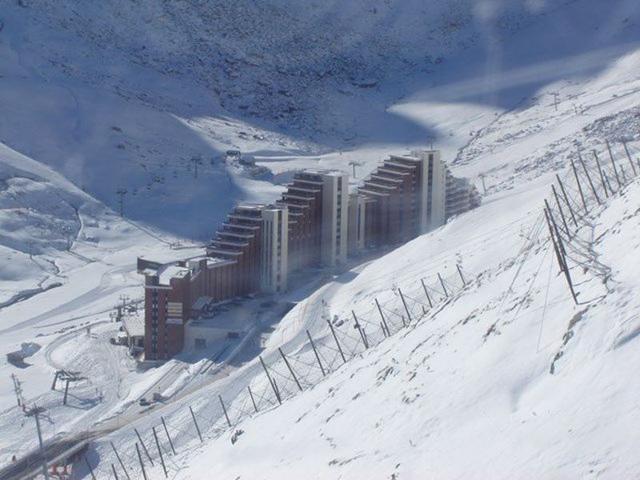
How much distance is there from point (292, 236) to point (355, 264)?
1.70 metres

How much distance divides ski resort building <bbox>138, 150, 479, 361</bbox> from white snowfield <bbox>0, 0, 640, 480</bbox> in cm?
113

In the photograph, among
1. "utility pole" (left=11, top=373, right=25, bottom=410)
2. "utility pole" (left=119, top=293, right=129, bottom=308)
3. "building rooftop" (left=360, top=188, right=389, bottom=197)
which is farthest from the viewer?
"building rooftop" (left=360, top=188, right=389, bottom=197)

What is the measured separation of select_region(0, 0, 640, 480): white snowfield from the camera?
927cm

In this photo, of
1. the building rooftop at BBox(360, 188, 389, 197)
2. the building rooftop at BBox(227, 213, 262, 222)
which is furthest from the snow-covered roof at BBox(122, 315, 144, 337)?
the building rooftop at BBox(360, 188, 389, 197)

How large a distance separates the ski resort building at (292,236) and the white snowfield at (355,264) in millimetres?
1134

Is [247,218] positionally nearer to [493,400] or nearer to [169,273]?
[169,273]

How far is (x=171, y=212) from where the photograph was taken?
40.2 metres

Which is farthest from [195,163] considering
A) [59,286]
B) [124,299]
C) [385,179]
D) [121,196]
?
[124,299]

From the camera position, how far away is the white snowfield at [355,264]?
927 cm

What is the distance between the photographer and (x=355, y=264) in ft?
99.2

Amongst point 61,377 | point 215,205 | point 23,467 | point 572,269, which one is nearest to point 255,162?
point 215,205

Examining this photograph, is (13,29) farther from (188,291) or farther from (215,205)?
(188,291)

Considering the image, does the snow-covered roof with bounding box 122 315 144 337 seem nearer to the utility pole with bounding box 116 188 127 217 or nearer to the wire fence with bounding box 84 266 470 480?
the wire fence with bounding box 84 266 470 480

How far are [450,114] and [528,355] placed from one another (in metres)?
40.6
